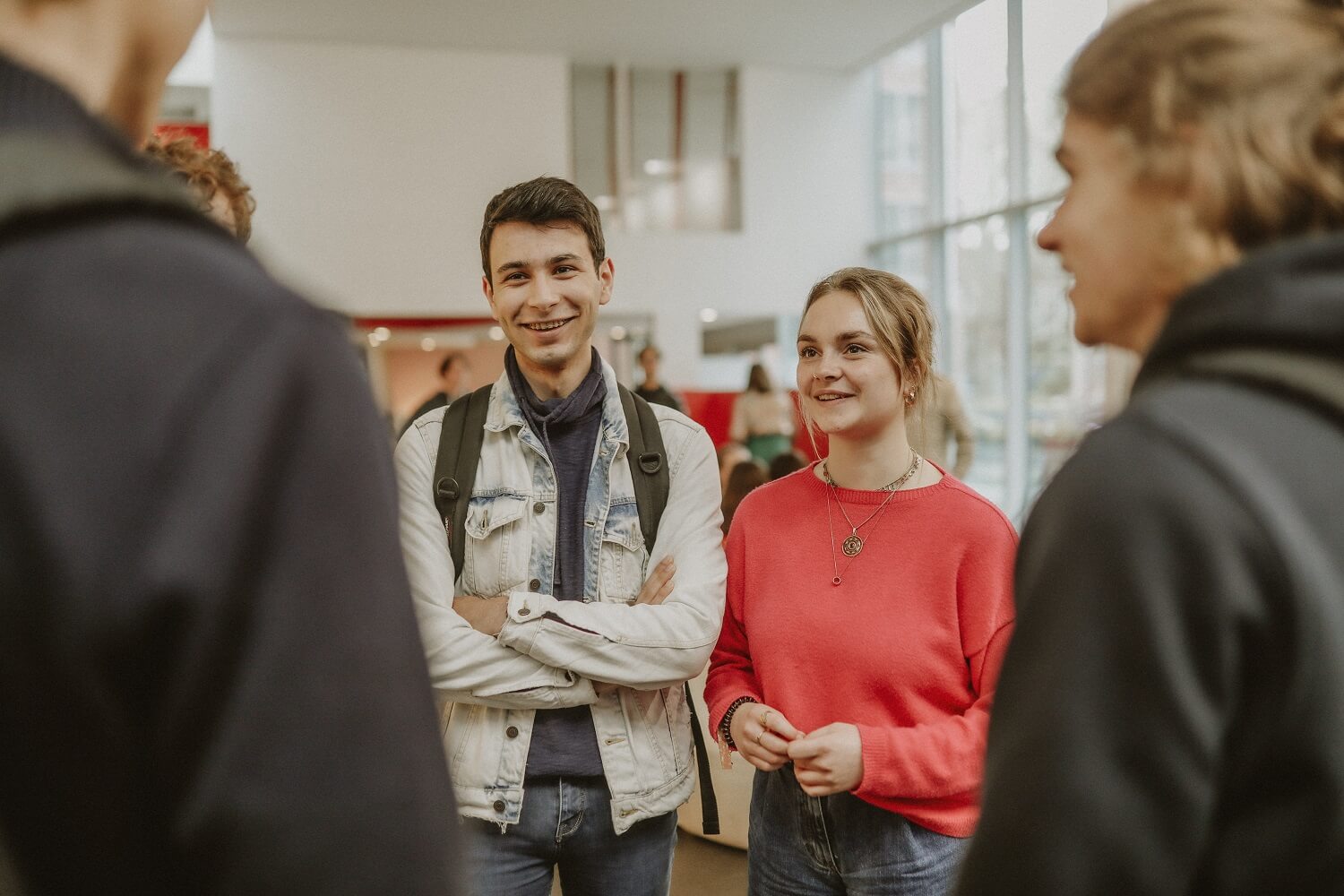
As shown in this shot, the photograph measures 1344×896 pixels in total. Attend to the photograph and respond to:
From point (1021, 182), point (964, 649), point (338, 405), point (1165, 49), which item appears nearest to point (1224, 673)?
point (1165, 49)

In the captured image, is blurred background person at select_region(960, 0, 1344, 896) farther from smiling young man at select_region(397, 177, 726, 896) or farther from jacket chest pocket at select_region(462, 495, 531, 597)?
jacket chest pocket at select_region(462, 495, 531, 597)

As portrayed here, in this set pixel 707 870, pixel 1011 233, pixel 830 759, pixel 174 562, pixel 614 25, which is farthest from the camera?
pixel 614 25

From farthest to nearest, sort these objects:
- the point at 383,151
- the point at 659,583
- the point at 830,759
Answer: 1. the point at 383,151
2. the point at 659,583
3. the point at 830,759

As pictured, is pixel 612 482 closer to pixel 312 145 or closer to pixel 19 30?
pixel 19 30

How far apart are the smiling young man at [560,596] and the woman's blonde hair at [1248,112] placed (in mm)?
1311

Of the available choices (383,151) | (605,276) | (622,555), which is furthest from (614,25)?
(622,555)

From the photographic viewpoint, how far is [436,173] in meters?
10.3

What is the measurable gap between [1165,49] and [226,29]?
10991 millimetres

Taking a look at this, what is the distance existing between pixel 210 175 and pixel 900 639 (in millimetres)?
1580

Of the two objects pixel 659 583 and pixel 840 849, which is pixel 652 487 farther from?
pixel 840 849

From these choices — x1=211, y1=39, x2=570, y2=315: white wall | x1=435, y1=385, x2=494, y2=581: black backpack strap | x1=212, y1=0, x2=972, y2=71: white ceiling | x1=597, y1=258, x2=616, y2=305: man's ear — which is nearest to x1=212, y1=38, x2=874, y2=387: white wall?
x1=211, y1=39, x2=570, y2=315: white wall

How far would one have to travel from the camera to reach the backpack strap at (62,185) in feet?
1.65

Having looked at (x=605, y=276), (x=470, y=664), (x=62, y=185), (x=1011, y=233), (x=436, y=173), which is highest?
(x=436, y=173)

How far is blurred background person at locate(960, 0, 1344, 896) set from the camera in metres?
0.64
